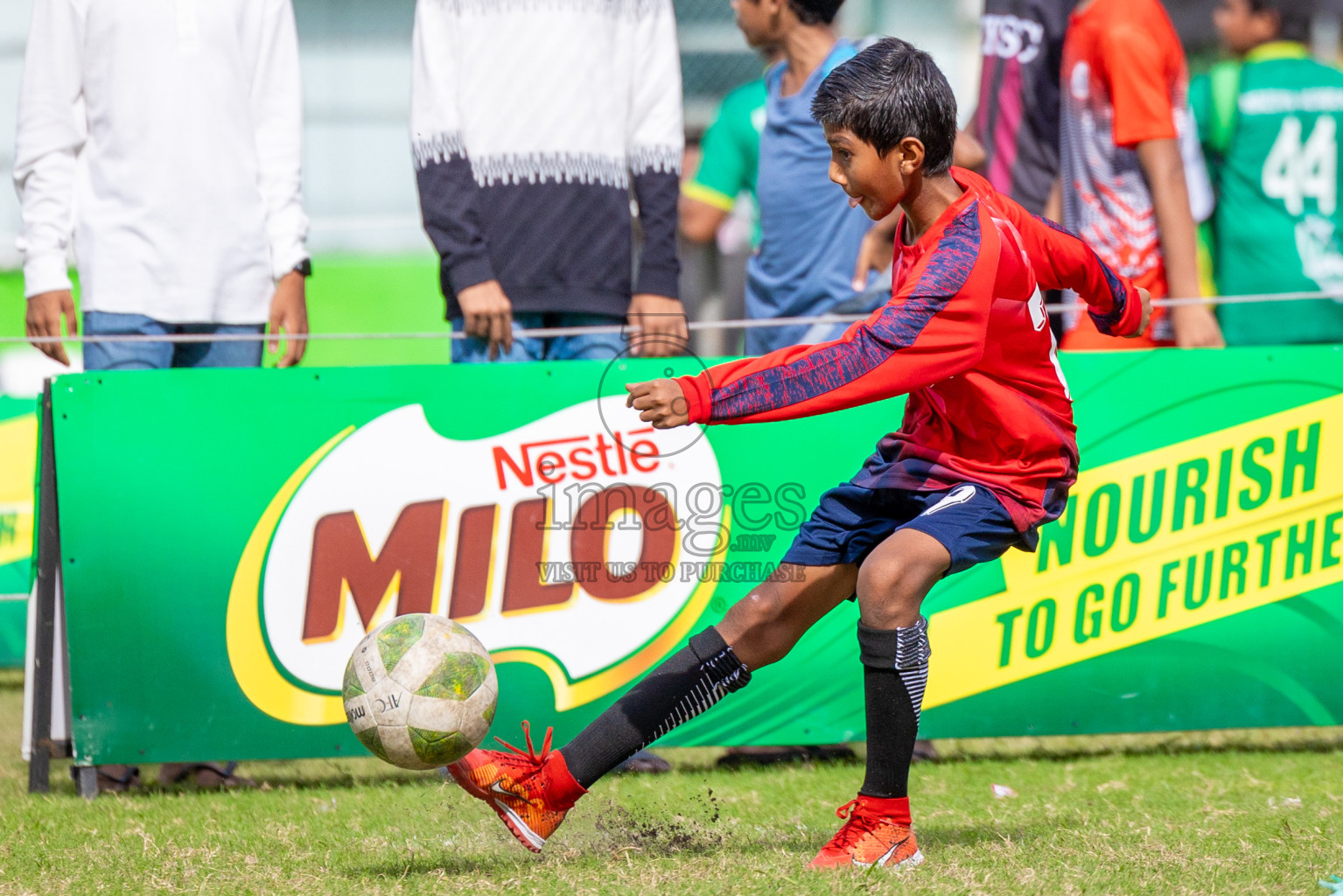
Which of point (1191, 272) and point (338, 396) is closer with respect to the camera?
point (338, 396)

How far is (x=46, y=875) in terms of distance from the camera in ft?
11.8

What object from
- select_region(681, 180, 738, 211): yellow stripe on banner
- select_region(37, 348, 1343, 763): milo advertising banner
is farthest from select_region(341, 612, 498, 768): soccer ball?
select_region(681, 180, 738, 211): yellow stripe on banner

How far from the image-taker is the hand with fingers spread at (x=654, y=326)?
16.6ft

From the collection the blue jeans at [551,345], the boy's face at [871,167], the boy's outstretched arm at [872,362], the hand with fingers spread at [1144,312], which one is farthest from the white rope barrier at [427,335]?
the boy's outstretched arm at [872,362]

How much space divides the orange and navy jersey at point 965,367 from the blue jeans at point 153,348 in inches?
82.8

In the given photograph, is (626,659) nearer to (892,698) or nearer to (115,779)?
(892,698)

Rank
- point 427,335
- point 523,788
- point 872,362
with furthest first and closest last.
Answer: point 427,335
point 523,788
point 872,362

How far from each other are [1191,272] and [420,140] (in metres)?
2.73

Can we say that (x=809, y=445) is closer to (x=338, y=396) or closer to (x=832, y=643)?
(x=832, y=643)

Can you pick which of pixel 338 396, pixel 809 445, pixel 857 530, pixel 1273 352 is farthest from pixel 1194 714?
pixel 338 396

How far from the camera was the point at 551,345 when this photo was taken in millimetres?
5055

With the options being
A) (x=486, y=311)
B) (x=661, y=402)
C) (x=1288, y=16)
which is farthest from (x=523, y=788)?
(x=1288, y=16)

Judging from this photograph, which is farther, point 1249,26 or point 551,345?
point 1249,26

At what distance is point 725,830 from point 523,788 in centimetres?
63
